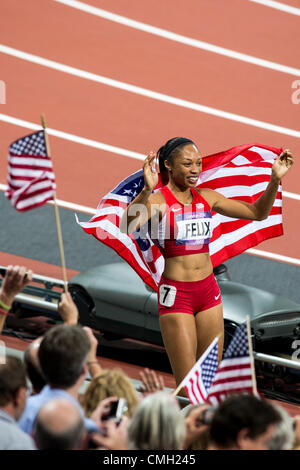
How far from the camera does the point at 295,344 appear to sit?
7.82 meters

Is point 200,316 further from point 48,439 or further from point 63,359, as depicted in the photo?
point 48,439

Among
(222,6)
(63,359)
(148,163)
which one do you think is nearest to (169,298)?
(148,163)

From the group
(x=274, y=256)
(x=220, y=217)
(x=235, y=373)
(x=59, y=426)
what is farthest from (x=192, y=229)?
(x=274, y=256)

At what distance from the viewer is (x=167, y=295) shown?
214 inches

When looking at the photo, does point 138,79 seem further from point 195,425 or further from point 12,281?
point 195,425

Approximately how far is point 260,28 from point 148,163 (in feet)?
32.1

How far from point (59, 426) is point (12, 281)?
112 centimetres

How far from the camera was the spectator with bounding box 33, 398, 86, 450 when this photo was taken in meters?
3.03

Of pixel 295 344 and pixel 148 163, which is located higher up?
pixel 148 163

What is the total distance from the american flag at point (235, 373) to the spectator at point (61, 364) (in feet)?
2.47

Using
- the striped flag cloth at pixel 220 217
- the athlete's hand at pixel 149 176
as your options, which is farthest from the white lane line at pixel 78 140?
the athlete's hand at pixel 149 176

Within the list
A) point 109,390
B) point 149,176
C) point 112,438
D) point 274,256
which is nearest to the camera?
point 112,438

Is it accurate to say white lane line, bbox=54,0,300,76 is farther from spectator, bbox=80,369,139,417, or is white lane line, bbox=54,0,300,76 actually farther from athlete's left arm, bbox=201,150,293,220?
spectator, bbox=80,369,139,417

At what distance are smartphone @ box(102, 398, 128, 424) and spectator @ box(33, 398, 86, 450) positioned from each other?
0.57 meters
